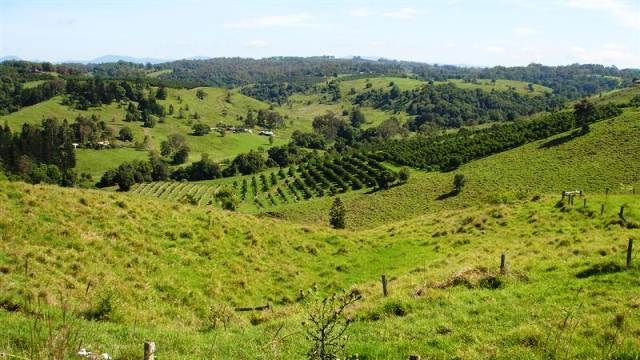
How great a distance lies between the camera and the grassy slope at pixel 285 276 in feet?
37.9

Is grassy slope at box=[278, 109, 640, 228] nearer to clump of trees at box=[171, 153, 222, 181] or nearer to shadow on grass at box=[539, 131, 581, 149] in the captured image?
shadow on grass at box=[539, 131, 581, 149]

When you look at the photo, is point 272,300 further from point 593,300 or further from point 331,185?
point 331,185

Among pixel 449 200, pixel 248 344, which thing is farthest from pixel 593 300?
pixel 449 200

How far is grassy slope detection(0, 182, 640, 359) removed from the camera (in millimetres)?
11547

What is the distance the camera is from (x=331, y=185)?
442ft

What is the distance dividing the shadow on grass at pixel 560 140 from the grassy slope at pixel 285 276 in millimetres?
79522

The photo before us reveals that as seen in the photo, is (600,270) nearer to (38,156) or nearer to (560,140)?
(560,140)

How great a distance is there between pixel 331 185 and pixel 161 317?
118 metres

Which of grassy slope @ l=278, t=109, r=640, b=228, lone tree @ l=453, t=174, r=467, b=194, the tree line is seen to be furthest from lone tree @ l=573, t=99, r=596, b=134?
lone tree @ l=453, t=174, r=467, b=194

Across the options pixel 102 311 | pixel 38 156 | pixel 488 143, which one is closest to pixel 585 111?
pixel 488 143

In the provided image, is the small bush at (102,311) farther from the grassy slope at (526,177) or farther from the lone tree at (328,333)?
the grassy slope at (526,177)

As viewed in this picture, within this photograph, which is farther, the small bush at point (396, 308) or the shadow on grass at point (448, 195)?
the shadow on grass at point (448, 195)

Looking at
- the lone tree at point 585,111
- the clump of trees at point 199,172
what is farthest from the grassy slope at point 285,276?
the clump of trees at point 199,172

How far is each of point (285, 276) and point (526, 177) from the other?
285 feet
